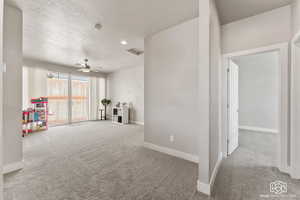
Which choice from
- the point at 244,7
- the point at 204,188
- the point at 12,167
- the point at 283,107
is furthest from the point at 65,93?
the point at 283,107

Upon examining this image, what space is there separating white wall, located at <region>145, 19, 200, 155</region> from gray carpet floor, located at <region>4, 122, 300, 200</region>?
437 millimetres

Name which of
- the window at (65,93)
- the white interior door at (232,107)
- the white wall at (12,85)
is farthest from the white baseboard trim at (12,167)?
the white interior door at (232,107)

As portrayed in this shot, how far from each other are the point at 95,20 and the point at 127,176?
2.89m

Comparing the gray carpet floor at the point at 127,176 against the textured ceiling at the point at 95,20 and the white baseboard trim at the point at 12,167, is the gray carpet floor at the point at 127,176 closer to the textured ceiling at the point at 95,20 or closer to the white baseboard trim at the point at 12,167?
the white baseboard trim at the point at 12,167

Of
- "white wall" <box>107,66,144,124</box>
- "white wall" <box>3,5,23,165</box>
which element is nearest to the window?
"white wall" <box>107,66,144,124</box>

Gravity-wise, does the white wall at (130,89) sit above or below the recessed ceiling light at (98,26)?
below

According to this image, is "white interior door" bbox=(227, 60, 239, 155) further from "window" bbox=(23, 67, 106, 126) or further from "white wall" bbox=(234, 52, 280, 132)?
"window" bbox=(23, 67, 106, 126)

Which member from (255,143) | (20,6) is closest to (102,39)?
(20,6)

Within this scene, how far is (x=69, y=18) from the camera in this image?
7.79 feet

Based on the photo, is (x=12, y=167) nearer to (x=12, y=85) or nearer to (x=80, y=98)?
(x=12, y=85)

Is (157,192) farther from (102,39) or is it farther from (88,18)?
(102,39)

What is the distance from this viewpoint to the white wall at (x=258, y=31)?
2.06 m

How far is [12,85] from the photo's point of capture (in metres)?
2.12

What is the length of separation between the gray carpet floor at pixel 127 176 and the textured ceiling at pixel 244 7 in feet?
8.90
